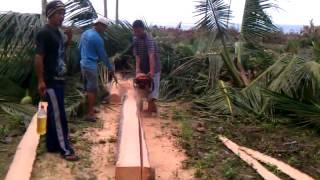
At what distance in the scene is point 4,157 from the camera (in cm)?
559

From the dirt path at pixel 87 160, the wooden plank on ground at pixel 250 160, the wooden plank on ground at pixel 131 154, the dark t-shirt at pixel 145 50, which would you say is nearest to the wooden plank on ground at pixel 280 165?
the wooden plank on ground at pixel 250 160

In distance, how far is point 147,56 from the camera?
779 centimetres

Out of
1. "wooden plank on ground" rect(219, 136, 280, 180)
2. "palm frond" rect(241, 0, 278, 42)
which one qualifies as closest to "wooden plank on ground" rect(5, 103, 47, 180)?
"wooden plank on ground" rect(219, 136, 280, 180)

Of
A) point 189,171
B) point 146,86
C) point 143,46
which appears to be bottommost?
point 189,171

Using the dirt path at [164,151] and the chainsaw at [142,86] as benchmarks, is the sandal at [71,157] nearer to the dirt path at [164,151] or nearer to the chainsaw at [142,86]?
the dirt path at [164,151]

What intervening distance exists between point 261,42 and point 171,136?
403 cm

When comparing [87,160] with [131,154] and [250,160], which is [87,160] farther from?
[250,160]

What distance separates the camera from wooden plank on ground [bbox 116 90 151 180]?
438cm

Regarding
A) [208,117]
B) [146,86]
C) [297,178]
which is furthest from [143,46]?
[297,178]

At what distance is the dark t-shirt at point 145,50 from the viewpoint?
24.6 ft

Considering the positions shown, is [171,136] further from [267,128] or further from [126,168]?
[126,168]

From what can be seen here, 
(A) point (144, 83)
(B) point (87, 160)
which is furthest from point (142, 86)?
(B) point (87, 160)

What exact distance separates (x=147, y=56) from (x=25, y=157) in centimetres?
306

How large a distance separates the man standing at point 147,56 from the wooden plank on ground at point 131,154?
126 cm
